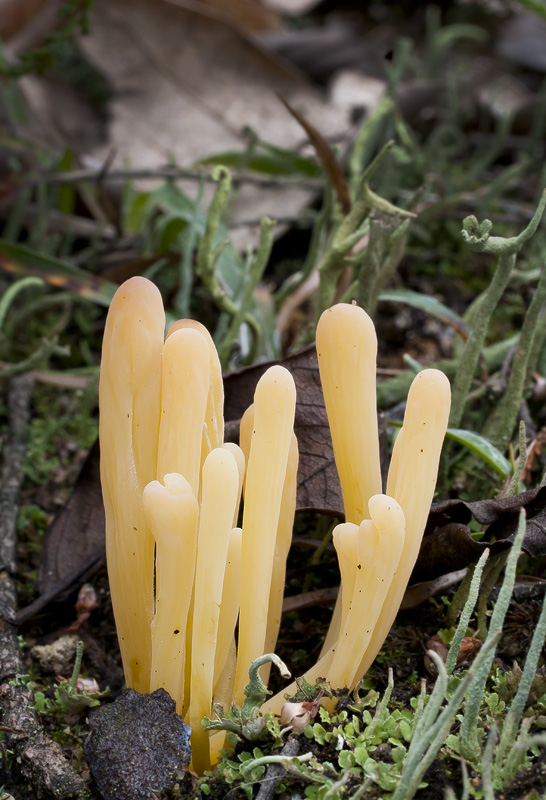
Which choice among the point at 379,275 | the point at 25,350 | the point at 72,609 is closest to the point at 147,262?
the point at 25,350

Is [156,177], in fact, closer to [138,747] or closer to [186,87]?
[186,87]

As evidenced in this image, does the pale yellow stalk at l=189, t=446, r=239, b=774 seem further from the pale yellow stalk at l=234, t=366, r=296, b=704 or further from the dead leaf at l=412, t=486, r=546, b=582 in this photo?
the dead leaf at l=412, t=486, r=546, b=582

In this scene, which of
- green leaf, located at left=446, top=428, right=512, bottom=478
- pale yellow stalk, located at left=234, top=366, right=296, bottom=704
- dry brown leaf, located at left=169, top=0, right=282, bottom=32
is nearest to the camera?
pale yellow stalk, located at left=234, top=366, right=296, bottom=704

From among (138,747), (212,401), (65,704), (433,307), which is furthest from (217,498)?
(433,307)

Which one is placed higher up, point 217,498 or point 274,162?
point 274,162

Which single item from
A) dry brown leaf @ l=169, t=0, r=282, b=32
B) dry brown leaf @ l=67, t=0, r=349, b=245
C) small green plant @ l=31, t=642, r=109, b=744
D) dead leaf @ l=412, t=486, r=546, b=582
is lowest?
small green plant @ l=31, t=642, r=109, b=744

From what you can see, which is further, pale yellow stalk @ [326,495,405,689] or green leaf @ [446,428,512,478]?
green leaf @ [446,428,512,478]

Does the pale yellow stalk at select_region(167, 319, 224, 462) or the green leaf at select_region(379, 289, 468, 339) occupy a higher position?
the green leaf at select_region(379, 289, 468, 339)

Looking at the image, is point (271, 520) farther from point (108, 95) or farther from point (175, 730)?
point (108, 95)

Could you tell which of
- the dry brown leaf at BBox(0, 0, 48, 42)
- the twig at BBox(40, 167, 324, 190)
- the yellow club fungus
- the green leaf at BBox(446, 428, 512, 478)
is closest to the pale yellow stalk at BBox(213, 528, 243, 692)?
the yellow club fungus
